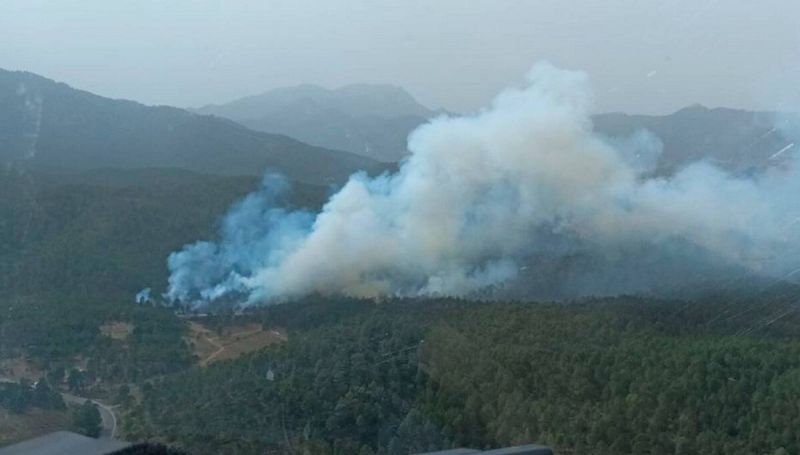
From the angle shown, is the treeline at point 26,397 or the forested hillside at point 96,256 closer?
the treeline at point 26,397

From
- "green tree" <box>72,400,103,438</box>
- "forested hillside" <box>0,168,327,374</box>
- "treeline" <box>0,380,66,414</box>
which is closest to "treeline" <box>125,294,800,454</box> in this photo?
"green tree" <box>72,400,103,438</box>

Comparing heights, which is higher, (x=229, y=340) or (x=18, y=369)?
(x=229, y=340)

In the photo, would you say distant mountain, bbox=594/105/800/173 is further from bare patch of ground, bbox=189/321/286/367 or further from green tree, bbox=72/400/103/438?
green tree, bbox=72/400/103/438

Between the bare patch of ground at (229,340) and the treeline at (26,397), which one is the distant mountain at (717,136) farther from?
the treeline at (26,397)

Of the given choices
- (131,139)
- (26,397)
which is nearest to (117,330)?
(26,397)

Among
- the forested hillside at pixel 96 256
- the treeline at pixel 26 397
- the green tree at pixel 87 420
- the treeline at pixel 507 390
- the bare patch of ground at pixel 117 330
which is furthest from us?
the bare patch of ground at pixel 117 330

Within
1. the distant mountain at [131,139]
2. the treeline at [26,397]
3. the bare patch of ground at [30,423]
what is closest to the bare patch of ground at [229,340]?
the treeline at [26,397]

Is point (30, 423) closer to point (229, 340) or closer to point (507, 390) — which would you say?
point (229, 340)
